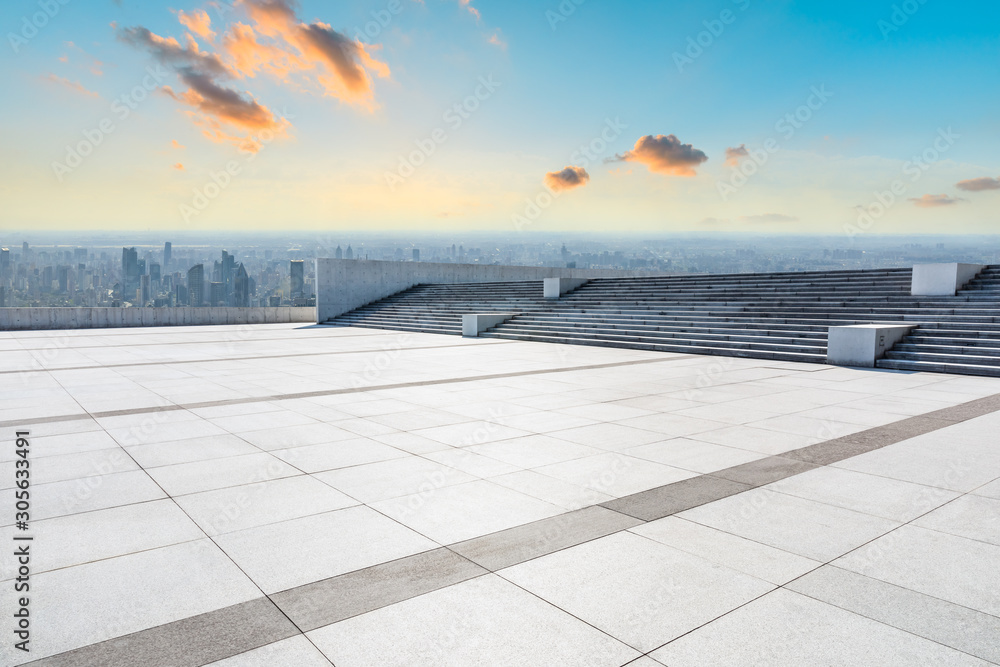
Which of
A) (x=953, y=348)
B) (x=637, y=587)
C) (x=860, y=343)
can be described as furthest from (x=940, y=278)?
(x=637, y=587)

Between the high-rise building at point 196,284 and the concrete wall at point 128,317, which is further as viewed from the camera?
the high-rise building at point 196,284

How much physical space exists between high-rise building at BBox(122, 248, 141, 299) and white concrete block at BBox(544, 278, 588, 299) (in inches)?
1003

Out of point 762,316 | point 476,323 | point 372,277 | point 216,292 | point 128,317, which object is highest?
point 372,277

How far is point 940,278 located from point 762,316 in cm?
483

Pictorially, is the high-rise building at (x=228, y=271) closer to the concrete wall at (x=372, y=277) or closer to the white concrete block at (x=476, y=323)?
the concrete wall at (x=372, y=277)

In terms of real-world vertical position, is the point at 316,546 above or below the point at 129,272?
below

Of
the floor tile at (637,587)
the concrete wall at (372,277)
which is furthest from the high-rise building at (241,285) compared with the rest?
the floor tile at (637,587)

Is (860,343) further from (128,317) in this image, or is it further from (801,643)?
(128,317)

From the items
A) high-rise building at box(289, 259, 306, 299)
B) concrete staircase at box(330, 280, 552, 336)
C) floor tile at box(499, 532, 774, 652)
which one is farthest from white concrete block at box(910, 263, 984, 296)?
high-rise building at box(289, 259, 306, 299)

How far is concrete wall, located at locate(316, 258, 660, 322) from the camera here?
1299 inches

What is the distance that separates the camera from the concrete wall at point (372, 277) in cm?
3300

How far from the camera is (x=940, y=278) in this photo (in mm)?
17125

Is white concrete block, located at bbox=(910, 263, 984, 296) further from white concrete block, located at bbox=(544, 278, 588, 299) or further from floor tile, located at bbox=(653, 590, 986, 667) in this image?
floor tile, located at bbox=(653, 590, 986, 667)

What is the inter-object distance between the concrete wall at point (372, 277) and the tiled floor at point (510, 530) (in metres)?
22.8
